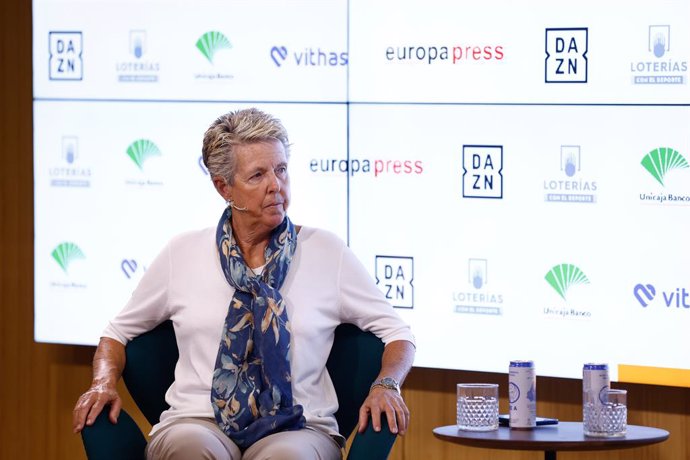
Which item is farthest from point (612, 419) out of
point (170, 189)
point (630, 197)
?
point (170, 189)

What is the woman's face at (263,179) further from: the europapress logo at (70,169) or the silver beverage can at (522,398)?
the europapress logo at (70,169)

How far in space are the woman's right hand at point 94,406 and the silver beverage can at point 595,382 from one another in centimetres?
134

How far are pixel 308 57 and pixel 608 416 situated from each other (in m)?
1.86

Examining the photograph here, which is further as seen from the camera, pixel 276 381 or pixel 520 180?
pixel 520 180

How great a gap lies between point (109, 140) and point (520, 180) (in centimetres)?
174

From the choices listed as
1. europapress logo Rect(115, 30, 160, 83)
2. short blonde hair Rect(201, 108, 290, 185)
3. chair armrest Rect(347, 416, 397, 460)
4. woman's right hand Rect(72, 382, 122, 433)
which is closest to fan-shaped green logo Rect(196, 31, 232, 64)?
europapress logo Rect(115, 30, 160, 83)

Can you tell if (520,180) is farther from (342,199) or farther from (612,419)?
(612,419)

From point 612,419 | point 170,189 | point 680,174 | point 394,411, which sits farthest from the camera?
point 170,189

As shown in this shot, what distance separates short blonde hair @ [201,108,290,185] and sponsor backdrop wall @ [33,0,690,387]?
0.97 m

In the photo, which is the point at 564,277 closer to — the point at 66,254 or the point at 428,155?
the point at 428,155

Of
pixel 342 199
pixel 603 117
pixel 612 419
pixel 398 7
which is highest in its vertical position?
pixel 398 7

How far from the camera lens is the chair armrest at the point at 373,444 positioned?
3.05 m

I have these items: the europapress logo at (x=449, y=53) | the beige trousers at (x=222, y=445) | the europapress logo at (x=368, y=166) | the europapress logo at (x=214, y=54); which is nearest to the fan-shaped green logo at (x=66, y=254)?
the europapress logo at (x=214, y=54)

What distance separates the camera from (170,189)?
4656 mm
